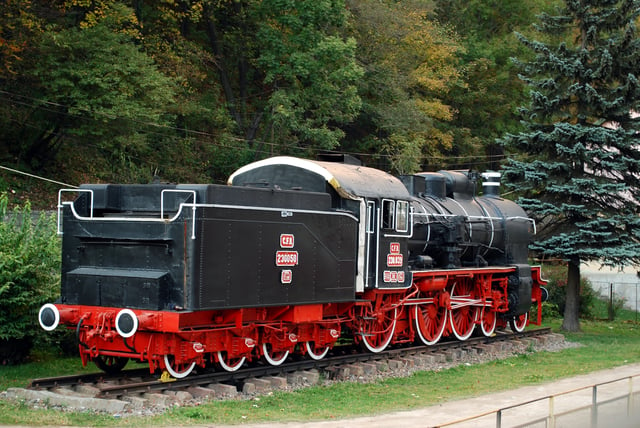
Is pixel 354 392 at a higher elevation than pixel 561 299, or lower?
lower

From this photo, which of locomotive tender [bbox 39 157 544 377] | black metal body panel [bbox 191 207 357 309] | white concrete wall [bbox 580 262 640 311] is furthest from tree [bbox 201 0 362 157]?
black metal body panel [bbox 191 207 357 309]

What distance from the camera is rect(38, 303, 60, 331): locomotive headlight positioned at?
12.3 meters

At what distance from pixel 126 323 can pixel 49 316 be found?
1.61 m

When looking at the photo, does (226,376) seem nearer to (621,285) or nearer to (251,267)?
(251,267)

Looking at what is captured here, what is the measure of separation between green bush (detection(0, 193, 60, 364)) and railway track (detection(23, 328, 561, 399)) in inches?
81.3

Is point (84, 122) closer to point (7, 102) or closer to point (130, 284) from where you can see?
point (7, 102)

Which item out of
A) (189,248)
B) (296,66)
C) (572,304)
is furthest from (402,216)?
(296,66)

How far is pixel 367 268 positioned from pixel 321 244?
6.05ft

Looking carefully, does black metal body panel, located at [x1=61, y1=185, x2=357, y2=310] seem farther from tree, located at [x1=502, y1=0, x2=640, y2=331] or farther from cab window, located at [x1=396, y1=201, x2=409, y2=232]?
tree, located at [x1=502, y1=0, x2=640, y2=331]

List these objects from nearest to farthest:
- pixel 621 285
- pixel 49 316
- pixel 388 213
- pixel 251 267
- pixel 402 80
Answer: pixel 49 316 → pixel 251 267 → pixel 388 213 → pixel 621 285 → pixel 402 80

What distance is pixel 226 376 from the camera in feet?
42.4

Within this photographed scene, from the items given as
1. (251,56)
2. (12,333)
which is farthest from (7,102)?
(12,333)

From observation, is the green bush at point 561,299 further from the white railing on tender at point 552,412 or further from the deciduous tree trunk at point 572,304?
the white railing on tender at point 552,412

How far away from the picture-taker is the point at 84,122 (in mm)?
28828
